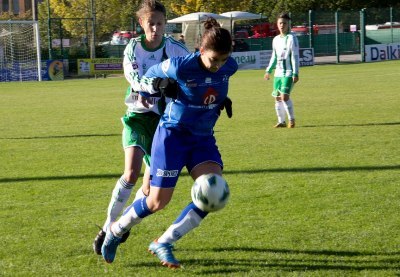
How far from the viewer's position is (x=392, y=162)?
992 cm

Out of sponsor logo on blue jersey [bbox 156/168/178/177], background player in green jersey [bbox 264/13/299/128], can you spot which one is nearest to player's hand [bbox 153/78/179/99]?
sponsor logo on blue jersey [bbox 156/168/178/177]

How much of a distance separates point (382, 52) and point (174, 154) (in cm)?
3704

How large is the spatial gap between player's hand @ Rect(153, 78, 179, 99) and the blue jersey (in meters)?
0.06

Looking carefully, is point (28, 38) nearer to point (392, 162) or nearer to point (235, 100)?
point (235, 100)

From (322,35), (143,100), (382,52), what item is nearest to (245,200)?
(143,100)

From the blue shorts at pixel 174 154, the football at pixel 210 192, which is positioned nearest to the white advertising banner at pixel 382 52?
the blue shorts at pixel 174 154

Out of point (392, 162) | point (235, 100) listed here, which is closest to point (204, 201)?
point (392, 162)

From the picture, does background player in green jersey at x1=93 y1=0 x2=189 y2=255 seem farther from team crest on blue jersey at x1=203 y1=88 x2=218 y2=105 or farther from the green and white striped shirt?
team crest on blue jersey at x1=203 y1=88 x2=218 y2=105

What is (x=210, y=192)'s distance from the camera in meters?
5.13

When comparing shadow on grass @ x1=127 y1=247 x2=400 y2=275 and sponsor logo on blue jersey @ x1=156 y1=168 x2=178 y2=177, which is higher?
sponsor logo on blue jersey @ x1=156 y1=168 x2=178 y2=177

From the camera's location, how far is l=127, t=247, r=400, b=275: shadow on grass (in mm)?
5395

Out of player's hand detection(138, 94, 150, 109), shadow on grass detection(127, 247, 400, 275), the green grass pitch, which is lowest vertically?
shadow on grass detection(127, 247, 400, 275)

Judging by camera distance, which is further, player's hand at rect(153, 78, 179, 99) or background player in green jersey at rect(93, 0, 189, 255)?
background player in green jersey at rect(93, 0, 189, 255)

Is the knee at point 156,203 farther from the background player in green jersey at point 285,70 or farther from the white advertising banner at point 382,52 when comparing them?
the white advertising banner at point 382,52
